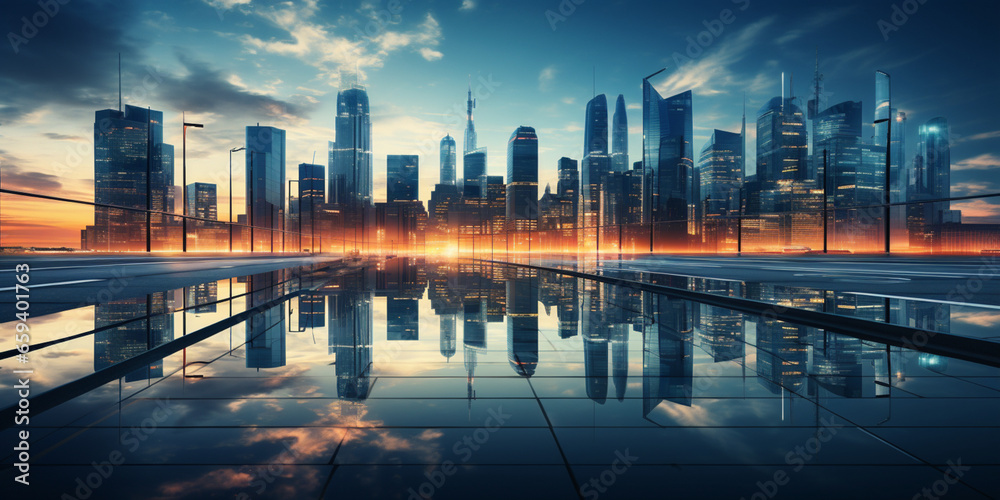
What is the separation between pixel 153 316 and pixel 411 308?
3724mm

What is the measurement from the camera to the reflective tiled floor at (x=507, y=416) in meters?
2.10

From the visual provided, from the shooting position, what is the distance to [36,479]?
2.08 metres

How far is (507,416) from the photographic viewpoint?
9.59 ft

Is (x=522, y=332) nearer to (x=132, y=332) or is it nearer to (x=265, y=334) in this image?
(x=265, y=334)

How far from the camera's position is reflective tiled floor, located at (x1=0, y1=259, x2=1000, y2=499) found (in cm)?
210

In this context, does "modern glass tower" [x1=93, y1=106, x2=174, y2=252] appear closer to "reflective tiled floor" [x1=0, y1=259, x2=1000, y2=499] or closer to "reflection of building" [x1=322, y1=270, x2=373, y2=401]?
"reflection of building" [x1=322, y1=270, x2=373, y2=401]

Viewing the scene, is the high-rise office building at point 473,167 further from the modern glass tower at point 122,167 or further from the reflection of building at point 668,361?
the reflection of building at point 668,361

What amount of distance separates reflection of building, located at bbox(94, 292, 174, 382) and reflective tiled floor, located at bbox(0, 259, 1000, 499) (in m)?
0.04

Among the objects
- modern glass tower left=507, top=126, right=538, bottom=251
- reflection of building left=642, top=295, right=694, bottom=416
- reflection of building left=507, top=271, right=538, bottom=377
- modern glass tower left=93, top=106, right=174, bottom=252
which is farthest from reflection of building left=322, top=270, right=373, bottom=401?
modern glass tower left=507, top=126, right=538, bottom=251

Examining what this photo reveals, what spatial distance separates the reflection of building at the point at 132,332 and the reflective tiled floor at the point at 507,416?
0.04 meters

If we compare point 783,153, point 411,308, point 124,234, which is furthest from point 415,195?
point 411,308

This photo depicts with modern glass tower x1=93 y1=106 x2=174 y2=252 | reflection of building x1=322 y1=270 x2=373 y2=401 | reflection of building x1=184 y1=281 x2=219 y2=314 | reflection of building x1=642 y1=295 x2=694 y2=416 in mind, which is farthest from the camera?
modern glass tower x1=93 y1=106 x2=174 y2=252

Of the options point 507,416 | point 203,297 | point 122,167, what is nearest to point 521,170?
point 122,167

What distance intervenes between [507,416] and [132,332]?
436 centimetres
